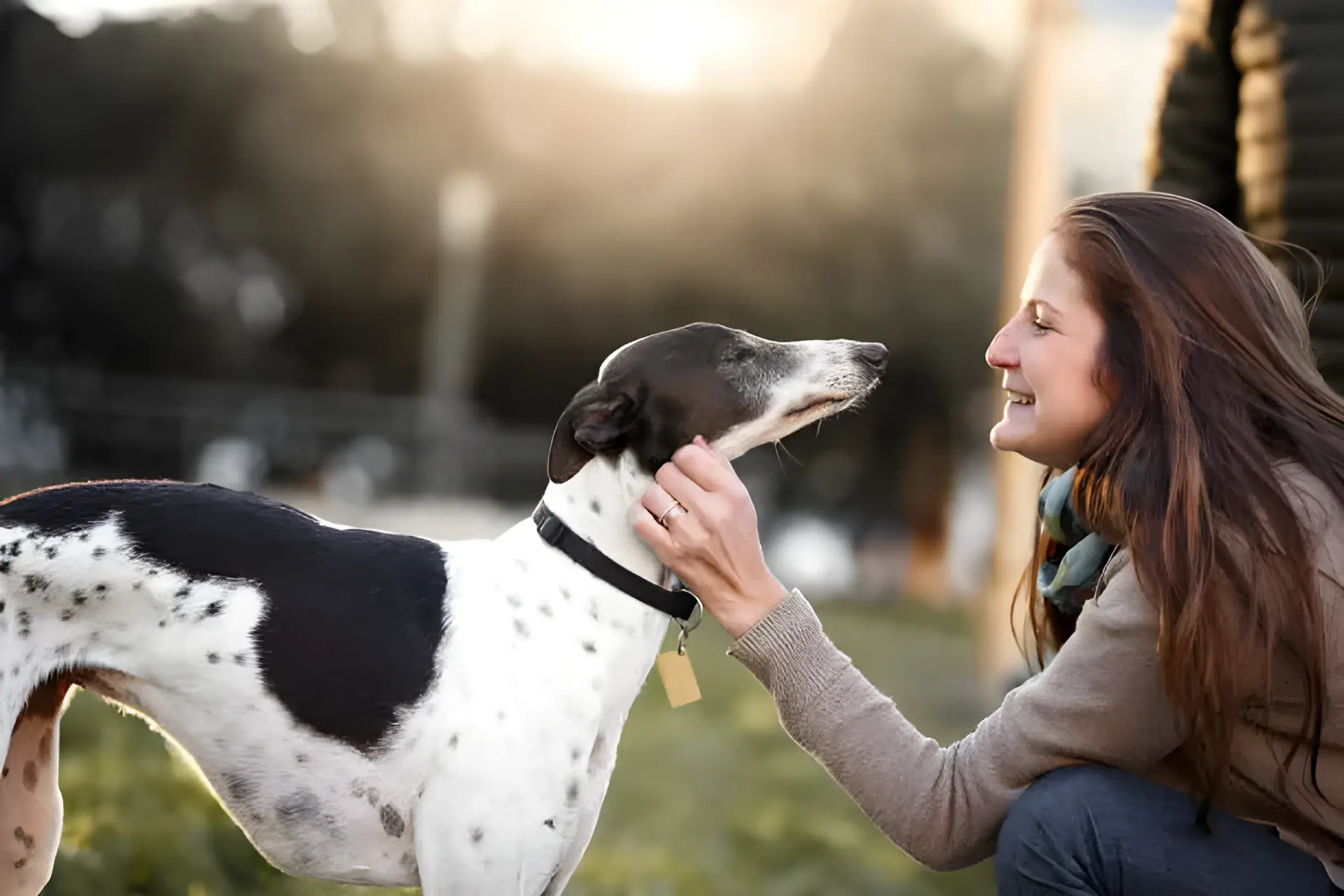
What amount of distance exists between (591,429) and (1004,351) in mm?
680

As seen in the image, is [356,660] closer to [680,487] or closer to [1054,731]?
[680,487]

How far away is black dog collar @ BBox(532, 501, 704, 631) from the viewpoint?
209cm

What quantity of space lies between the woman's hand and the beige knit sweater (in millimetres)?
43

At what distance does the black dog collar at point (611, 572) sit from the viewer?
6.87 ft

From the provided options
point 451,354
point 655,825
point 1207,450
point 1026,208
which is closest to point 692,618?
point 1207,450

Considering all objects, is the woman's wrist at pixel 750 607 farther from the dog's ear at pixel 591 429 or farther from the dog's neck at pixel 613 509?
the dog's ear at pixel 591 429

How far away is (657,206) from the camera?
39.4ft

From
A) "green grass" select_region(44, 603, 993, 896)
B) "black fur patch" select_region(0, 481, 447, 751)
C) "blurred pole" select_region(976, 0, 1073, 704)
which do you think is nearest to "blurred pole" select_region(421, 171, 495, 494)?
"blurred pole" select_region(976, 0, 1073, 704)

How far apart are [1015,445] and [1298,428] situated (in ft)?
1.35

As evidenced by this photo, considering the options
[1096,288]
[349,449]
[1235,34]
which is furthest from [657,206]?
[1096,288]

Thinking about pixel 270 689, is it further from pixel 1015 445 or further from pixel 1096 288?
pixel 1096 288

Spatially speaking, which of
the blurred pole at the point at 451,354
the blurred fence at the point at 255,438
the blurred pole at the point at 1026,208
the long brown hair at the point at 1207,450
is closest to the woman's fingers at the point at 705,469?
the long brown hair at the point at 1207,450

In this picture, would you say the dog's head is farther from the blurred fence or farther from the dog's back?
the blurred fence

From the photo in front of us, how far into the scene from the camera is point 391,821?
2031 mm
